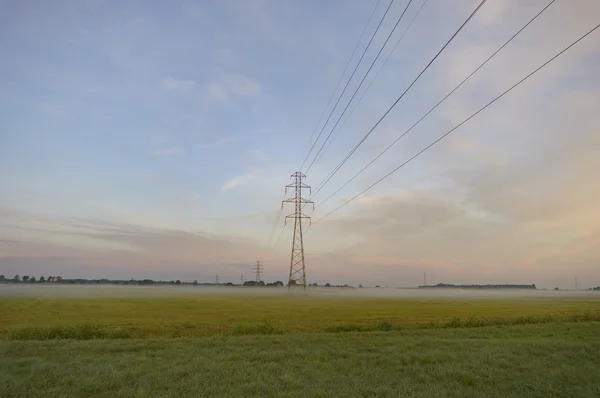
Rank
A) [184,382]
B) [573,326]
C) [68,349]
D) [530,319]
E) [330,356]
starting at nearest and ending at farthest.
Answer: [184,382], [330,356], [68,349], [573,326], [530,319]

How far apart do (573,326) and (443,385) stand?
23301 mm

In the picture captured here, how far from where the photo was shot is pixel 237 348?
18016 mm

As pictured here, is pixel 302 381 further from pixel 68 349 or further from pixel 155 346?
pixel 68 349

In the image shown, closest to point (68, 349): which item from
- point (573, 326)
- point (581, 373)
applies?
point (581, 373)

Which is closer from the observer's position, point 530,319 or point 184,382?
point 184,382

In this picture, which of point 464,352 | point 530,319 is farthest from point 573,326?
point 464,352

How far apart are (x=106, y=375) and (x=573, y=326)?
98.0 feet

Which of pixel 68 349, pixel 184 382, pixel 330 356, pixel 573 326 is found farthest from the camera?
pixel 573 326

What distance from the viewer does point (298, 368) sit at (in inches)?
555

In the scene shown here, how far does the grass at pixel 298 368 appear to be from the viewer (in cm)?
1123

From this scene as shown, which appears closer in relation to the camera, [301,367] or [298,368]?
[298,368]

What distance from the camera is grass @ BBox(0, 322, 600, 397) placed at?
11234mm

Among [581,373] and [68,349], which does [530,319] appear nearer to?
[581,373]

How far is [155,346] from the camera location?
60.5 feet
